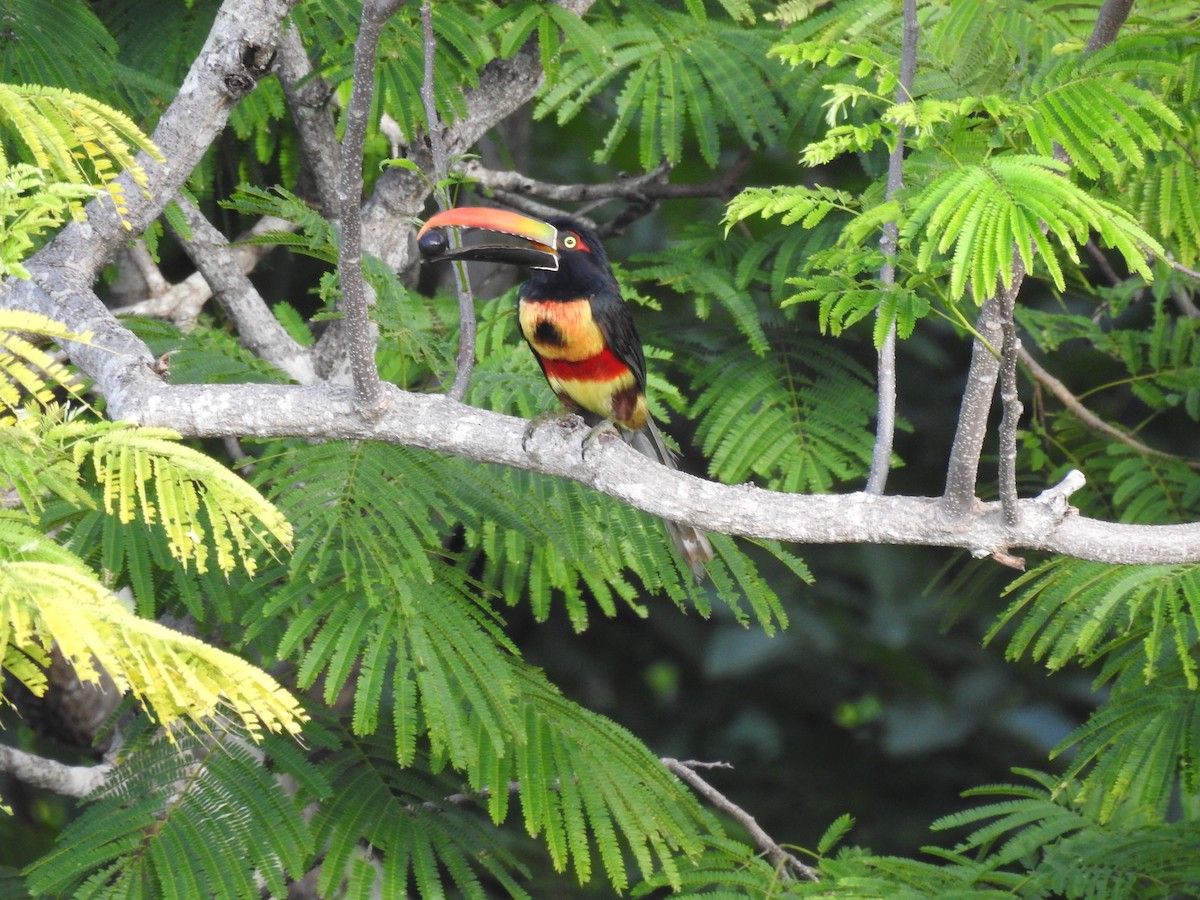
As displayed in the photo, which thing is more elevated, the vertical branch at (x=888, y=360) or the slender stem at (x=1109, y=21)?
the slender stem at (x=1109, y=21)

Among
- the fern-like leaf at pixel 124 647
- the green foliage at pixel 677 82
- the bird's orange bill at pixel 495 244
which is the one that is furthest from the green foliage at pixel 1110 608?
the fern-like leaf at pixel 124 647

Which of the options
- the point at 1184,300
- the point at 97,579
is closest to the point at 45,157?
the point at 97,579

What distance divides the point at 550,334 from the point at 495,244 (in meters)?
0.35

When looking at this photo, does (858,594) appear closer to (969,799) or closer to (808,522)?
(969,799)

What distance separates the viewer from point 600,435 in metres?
3.49

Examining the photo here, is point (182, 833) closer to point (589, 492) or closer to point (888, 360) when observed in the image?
point (589, 492)

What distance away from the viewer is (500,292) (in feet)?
21.0

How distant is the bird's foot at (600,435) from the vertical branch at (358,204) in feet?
1.71

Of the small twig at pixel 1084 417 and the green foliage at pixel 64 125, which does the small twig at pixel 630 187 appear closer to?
the small twig at pixel 1084 417

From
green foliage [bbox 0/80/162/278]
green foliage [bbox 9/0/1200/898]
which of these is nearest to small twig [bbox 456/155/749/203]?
green foliage [bbox 9/0/1200/898]

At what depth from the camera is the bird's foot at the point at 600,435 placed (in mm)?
3084

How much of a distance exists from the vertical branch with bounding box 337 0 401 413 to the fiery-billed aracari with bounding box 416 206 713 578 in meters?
1.10

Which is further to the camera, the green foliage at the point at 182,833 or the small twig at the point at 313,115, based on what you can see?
the small twig at the point at 313,115

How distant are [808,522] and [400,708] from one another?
127cm
